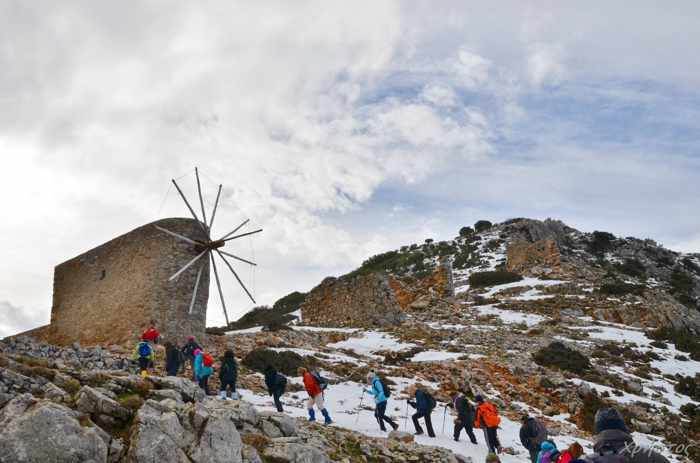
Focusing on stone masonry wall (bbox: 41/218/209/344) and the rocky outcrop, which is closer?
stone masonry wall (bbox: 41/218/209/344)

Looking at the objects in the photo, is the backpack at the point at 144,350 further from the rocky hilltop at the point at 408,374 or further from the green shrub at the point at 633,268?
the green shrub at the point at 633,268

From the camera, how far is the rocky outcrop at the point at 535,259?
160ft

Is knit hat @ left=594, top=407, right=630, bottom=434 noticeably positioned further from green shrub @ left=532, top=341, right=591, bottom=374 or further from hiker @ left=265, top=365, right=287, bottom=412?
green shrub @ left=532, top=341, right=591, bottom=374

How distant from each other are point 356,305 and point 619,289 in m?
20.4

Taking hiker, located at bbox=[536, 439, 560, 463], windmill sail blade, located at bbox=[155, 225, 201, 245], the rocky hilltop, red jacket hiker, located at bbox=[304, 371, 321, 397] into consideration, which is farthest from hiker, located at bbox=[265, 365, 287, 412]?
windmill sail blade, located at bbox=[155, 225, 201, 245]

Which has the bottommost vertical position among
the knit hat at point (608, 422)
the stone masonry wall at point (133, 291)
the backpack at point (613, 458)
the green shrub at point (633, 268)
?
the backpack at point (613, 458)

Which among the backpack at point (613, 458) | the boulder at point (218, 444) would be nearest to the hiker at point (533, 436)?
the boulder at point (218, 444)

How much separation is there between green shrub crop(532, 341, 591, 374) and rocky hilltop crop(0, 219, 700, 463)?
9 centimetres

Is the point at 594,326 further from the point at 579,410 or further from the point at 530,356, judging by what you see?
the point at 579,410

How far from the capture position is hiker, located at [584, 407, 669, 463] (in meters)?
4.31

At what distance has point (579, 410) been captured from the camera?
58.7ft

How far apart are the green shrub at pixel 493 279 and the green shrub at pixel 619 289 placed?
8.43 metres

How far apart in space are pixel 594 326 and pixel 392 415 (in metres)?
22.1

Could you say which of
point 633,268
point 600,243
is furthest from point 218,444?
point 600,243
